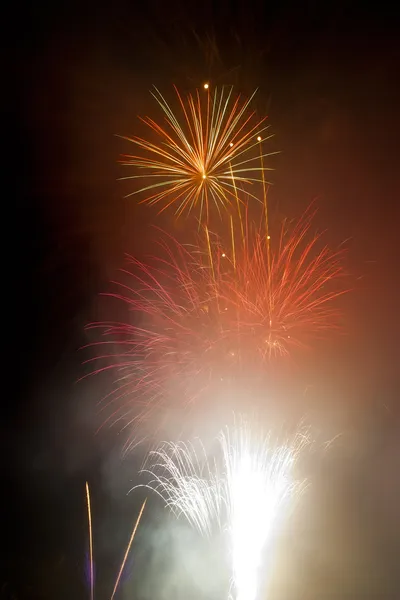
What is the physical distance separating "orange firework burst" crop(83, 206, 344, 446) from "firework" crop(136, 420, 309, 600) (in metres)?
0.55

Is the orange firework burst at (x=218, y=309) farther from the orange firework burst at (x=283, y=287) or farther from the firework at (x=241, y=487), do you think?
the firework at (x=241, y=487)

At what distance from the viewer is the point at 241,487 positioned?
465cm

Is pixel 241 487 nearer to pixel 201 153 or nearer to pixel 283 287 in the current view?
pixel 283 287

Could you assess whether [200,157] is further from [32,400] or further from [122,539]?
[122,539]

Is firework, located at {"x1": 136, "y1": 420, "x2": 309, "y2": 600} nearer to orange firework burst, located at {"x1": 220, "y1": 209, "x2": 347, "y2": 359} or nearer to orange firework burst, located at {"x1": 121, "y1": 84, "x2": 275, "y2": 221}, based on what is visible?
orange firework burst, located at {"x1": 220, "y1": 209, "x2": 347, "y2": 359}

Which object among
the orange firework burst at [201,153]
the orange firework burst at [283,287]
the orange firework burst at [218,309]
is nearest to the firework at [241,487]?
the orange firework burst at [218,309]

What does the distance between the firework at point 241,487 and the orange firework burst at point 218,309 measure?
1.80 ft

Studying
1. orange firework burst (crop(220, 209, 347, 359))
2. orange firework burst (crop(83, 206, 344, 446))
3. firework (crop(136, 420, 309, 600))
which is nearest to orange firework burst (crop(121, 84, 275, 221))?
orange firework burst (crop(83, 206, 344, 446))

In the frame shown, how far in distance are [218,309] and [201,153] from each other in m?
1.31

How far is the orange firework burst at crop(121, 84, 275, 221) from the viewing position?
4.05m

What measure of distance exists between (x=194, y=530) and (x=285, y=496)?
1.42 meters

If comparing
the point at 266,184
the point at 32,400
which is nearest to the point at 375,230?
the point at 266,184

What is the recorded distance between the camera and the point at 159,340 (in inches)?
184

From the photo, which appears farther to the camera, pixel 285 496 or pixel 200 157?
pixel 285 496
